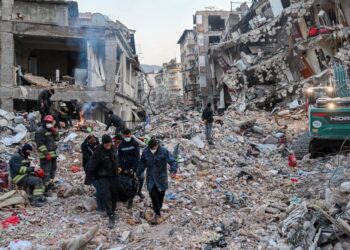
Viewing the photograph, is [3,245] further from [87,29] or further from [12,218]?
[87,29]

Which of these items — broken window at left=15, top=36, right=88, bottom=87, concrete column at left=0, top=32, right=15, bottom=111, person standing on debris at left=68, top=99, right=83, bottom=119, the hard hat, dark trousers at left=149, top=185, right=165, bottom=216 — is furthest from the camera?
broken window at left=15, top=36, right=88, bottom=87

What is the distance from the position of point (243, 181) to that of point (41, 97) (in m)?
6.67

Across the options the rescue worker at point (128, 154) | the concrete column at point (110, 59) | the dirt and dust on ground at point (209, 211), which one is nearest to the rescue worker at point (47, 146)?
the dirt and dust on ground at point (209, 211)

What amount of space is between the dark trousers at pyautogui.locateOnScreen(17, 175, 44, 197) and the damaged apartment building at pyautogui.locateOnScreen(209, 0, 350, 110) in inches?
631

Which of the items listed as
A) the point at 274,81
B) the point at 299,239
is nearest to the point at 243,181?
the point at 299,239

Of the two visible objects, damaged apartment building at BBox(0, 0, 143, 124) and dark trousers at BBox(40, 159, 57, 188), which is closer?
dark trousers at BBox(40, 159, 57, 188)

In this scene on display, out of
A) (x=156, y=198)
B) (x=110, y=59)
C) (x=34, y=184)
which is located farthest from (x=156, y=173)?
(x=110, y=59)

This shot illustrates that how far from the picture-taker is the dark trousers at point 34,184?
22.4ft

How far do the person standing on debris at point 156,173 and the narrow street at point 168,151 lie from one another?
17 mm

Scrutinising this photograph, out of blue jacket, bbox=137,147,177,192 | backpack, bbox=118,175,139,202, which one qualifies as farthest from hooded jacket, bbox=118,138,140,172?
blue jacket, bbox=137,147,177,192

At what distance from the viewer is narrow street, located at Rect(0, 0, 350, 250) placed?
18.3 feet

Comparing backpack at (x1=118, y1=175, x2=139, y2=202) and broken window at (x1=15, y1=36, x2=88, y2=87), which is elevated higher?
broken window at (x1=15, y1=36, x2=88, y2=87)

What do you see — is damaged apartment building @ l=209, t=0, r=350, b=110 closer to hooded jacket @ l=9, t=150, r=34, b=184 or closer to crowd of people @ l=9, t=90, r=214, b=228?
crowd of people @ l=9, t=90, r=214, b=228

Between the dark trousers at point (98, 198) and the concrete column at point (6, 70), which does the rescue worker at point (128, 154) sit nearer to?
the dark trousers at point (98, 198)
